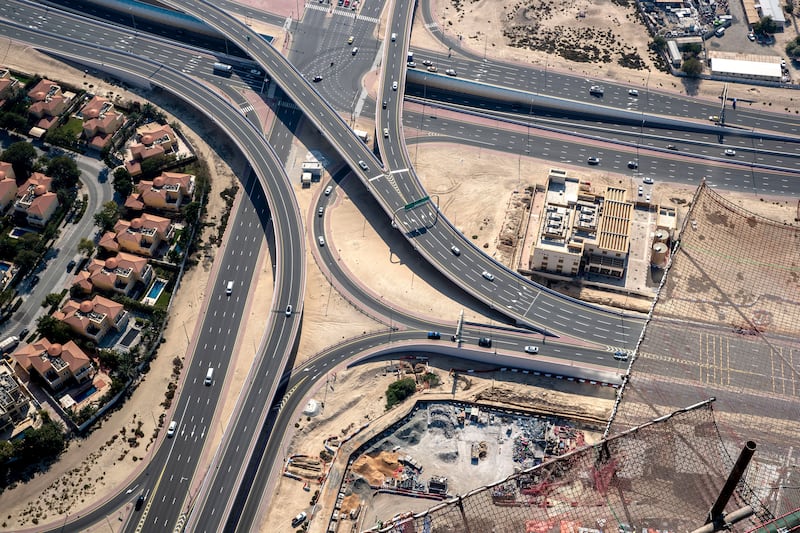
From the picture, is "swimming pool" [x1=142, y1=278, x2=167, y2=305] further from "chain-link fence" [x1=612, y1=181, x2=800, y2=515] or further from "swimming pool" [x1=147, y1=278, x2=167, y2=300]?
"chain-link fence" [x1=612, y1=181, x2=800, y2=515]

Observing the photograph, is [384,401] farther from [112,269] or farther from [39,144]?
[39,144]

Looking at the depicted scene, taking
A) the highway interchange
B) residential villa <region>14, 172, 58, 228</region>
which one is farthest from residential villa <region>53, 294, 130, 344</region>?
residential villa <region>14, 172, 58, 228</region>

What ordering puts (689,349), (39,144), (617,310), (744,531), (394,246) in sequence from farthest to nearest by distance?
1. (39,144)
2. (394,246)
3. (617,310)
4. (689,349)
5. (744,531)

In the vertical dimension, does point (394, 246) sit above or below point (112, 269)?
above

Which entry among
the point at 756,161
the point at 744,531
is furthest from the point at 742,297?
the point at 756,161

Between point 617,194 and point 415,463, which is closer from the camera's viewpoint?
point 415,463

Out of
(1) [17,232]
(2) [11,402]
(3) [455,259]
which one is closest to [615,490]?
(3) [455,259]

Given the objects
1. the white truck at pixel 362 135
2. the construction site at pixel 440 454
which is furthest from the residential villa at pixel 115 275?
the construction site at pixel 440 454

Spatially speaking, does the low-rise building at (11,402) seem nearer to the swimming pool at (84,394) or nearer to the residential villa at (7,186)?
the swimming pool at (84,394)
